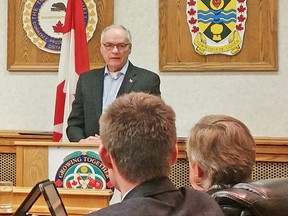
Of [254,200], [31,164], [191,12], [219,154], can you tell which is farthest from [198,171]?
[191,12]

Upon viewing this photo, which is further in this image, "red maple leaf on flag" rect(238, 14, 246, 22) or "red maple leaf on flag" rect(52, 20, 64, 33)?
"red maple leaf on flag" rect(52, 20, 64, 33)

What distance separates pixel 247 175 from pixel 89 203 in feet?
3.23

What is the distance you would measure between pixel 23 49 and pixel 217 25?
6.04 feet

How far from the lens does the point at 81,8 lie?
5.32 metres

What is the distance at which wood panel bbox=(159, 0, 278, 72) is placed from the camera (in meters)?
5.37

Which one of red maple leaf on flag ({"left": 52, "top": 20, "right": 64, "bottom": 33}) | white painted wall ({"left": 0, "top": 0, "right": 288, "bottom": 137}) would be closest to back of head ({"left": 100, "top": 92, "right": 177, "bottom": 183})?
white painted wall ({"left": 0, "top": 0, "right": 288, "bottom": 137})

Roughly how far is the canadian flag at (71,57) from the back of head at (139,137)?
3480 millimetres

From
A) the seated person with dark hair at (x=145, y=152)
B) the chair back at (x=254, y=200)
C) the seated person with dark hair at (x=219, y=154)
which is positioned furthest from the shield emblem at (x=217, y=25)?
the seated person with dark hair at (x=145, y=152)

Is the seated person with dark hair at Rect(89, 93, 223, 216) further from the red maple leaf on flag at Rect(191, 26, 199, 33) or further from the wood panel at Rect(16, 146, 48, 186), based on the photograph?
the red maple leaf on flag at Rect(191, 26, 199, 33)

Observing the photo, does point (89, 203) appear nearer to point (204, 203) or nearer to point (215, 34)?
point (204, 203)

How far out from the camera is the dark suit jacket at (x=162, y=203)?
156 centimetres

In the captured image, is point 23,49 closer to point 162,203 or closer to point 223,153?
point 223,153

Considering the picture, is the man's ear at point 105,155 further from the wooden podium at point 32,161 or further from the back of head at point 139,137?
the wooden podium at point 32,161

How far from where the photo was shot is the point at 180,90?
5.54 meters
